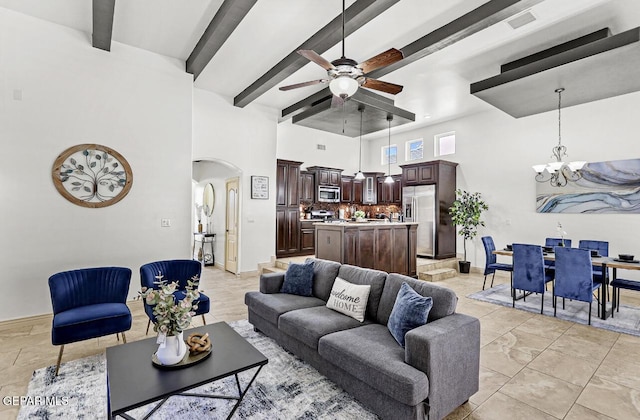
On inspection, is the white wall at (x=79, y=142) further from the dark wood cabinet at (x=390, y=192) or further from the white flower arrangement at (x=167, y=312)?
the dark wood cabinet at (x=390, y=192)

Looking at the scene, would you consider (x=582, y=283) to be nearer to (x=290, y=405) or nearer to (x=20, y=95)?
(x=290, y=405)

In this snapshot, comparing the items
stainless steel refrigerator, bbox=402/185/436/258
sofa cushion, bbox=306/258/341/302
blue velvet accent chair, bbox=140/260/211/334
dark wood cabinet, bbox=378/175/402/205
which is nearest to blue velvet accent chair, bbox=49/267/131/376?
blue velvet accent chair, bbox=140/260/211/334

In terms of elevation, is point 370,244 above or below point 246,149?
below

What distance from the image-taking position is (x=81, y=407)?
2.34m

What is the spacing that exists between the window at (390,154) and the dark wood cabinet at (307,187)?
235 cm

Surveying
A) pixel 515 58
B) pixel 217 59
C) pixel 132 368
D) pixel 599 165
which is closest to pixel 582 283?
pixel 599 165

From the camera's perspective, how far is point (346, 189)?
31.5ft

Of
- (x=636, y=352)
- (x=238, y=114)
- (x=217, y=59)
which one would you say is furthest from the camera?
(x=238, y=114)

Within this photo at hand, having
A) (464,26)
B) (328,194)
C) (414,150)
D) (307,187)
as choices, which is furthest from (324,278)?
(414,150)

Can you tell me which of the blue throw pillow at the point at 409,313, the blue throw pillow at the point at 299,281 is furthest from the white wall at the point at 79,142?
the blue throw pillow at the point at 409,313

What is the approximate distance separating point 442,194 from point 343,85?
5593 mm

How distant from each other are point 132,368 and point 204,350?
0.45 m

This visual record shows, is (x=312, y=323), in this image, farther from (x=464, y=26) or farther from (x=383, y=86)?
(x=464, y=26)

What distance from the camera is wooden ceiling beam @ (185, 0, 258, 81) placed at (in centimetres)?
339
